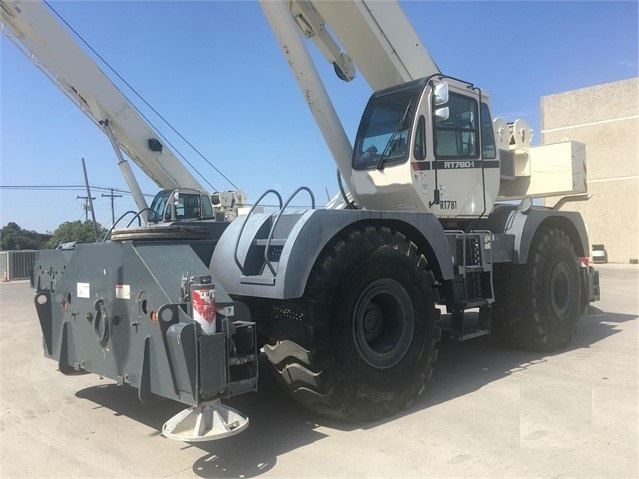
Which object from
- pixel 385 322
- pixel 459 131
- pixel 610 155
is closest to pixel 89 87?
pixel 459 131

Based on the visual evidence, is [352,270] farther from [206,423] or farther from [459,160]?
[459,160]

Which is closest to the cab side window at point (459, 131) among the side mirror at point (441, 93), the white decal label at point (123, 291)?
the side mirror at point (441, 93)

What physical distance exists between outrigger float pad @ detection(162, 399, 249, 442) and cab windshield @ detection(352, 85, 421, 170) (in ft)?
11.1

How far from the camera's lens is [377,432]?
423 cm

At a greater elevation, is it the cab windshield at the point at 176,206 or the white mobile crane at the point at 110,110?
the white mobile crane at the point at 110,110

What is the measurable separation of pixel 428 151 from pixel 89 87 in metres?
12.5

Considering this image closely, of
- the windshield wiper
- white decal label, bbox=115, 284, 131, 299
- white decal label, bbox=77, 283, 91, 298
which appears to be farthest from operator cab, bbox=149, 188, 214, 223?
white decal label, bbox=115, 284, 131, 299

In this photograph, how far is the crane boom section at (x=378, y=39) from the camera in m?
6.75

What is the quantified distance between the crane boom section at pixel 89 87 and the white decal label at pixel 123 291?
40.7 feet

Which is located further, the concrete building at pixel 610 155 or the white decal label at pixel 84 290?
the concrete building at pixel 610 155

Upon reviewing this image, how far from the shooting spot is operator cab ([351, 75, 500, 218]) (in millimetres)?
5805

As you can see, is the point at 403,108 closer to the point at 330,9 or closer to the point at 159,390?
the point at 330,9

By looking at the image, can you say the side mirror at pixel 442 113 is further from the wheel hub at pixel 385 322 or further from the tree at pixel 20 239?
the tree at pixel 20 239

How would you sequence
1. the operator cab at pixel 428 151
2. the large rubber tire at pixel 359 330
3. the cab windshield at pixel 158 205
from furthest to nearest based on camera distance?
the cab windshield at pixel 158 205 → the operator cab at pixel 428 151 → the large rubber tire at pixel 359 330
